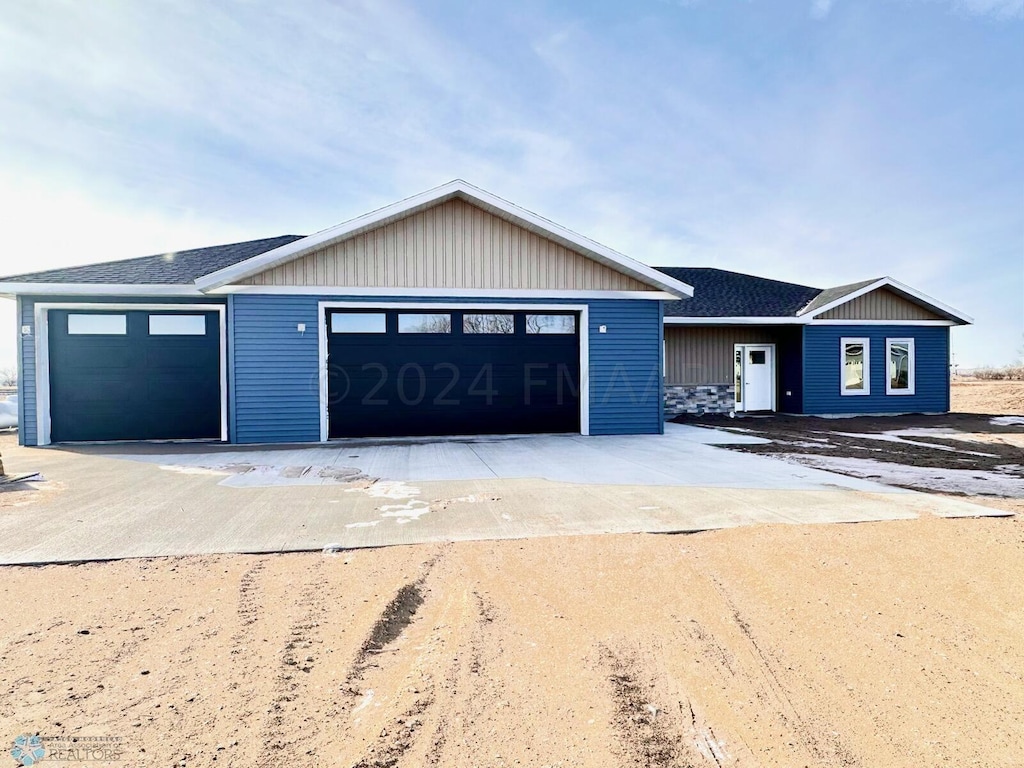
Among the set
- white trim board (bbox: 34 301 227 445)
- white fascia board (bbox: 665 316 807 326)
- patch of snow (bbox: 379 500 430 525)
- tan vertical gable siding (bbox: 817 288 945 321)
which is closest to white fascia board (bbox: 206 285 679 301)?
white trim board (bbox: 34 301 227 445)

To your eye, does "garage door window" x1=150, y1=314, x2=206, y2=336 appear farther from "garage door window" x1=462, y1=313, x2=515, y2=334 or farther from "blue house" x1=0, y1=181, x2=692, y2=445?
"garage door window" x1=462, y1=313, x2=515, y2=334

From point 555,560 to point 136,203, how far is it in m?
14.2

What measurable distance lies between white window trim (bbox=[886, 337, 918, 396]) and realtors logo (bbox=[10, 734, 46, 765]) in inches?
723

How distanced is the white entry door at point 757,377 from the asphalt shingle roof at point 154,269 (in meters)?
13.6

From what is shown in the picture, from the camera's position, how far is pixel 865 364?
14.9 m

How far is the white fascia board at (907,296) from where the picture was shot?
14.2m

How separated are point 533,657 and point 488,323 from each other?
8.22m

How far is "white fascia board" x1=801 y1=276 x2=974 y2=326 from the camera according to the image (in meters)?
14.2

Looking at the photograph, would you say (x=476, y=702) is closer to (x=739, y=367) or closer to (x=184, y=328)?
(x=184, y=328)

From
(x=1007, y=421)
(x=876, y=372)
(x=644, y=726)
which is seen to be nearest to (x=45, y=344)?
(x=644, y=726)

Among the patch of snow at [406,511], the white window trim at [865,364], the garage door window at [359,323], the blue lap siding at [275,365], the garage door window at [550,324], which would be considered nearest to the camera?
the patch of snow at [406,511]

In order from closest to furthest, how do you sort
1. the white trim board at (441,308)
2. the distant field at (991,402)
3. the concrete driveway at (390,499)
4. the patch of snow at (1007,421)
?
1. the concrete driveway at (390,499)
2. the white trim board at (441,308)
3. the patch of snow at (1007,421)
4. the distant field at (991,402)

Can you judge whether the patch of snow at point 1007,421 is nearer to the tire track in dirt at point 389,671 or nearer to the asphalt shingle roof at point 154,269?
the tire track in dirt at point 389,671

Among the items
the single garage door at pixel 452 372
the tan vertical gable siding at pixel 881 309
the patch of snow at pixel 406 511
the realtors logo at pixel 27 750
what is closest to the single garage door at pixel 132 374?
the single garage door at pixel 452 372
